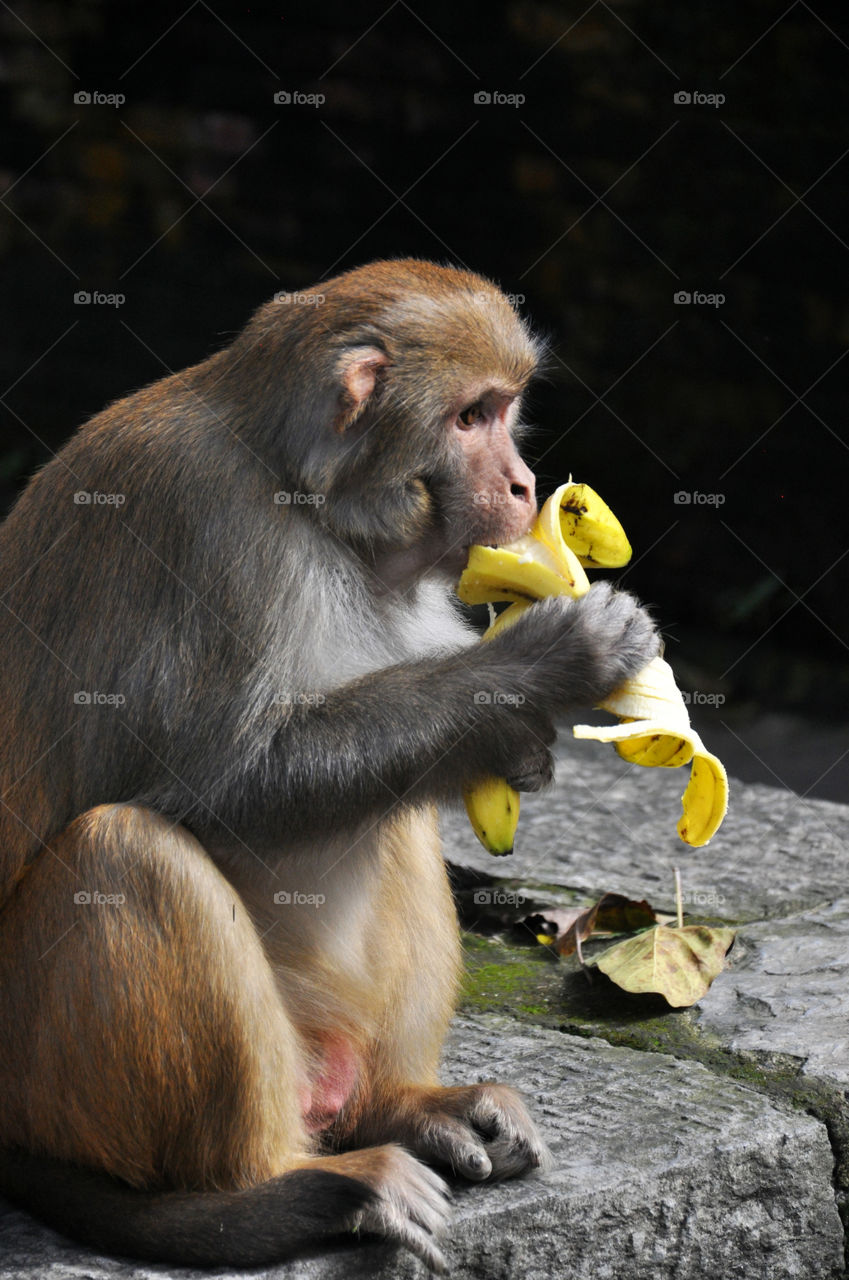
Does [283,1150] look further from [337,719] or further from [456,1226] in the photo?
[337,719]

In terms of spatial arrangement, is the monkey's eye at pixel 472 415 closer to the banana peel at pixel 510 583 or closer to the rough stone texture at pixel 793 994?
the banana peel at pixel 510 583

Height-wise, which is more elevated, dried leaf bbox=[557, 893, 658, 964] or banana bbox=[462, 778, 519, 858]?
banana bbox=[462, 778, 519, 858]

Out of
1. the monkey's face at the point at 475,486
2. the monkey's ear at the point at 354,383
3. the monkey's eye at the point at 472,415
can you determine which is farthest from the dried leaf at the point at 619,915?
the monkey's ear at the point at 354,383

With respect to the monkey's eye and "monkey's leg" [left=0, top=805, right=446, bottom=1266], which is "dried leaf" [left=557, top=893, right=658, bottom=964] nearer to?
A: "monkey's leg" [left=0, top=805, right=446, bottom=1266]

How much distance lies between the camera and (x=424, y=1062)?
145 inches

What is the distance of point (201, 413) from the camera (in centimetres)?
360

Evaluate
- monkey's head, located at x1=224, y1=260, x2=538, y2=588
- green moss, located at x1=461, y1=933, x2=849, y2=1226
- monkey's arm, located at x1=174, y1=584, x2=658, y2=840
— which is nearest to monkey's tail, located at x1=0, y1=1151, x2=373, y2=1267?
monkey's arm, located at x1=174, y1=584, x2=658, y2=840

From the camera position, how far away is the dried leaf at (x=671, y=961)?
161 inches

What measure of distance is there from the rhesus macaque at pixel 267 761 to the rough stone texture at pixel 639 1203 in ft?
0.25

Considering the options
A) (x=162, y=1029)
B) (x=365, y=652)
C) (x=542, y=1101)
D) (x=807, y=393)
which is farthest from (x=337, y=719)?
(x=807, y=393)

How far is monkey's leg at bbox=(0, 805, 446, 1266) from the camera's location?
2984mm

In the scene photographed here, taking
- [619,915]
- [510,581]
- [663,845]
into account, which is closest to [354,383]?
[510,581]

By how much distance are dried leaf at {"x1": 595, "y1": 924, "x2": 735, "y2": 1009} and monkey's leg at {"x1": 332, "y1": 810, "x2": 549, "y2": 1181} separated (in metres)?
0.57

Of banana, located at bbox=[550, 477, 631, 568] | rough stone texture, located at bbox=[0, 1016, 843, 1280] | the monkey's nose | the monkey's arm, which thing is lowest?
rough stone texture, located at bbox=[0, 1016, 843, 1280]
